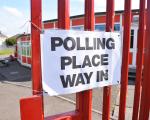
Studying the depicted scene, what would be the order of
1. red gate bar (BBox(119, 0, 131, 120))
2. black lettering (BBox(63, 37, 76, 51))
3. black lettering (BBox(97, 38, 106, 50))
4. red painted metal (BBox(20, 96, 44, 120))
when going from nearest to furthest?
red painted metal (BBox(20, 96, 44, 120)) → black lettering (BBox(63, 37, 76, 51)) → black lettering (BBox(97, 38, 106, 50)) → red gate bar (BBox(119, 0, 131, 120))

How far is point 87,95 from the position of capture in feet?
8.42

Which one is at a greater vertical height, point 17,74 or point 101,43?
point 101,43

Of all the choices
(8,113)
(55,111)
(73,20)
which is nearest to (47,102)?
(55,111)

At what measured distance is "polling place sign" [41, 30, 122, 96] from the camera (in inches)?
84.7

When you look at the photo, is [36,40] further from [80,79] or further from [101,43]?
[101,43]

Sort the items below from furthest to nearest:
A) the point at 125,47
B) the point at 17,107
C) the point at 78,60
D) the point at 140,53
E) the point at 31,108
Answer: the point at 17,107, the point at 140,53, the point at 125,47, the point at 78,60, the point at 31,108

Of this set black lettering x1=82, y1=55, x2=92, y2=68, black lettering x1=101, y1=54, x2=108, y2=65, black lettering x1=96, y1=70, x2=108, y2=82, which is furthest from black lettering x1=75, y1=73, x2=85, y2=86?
black lettering x1=101, y1=54, x2=108, y2=65

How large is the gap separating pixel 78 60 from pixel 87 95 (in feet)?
1.57

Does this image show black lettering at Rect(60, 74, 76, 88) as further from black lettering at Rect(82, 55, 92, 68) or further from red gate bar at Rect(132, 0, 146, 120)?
red gate bar at Rect(132, 0, 146, 120)

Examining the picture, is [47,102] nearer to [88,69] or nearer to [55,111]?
[55,111]

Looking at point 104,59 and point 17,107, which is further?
point 17,107

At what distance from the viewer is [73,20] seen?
14859 mm

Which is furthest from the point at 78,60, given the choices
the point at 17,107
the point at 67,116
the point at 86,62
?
the point at 17,107

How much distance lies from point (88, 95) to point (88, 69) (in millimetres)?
331
